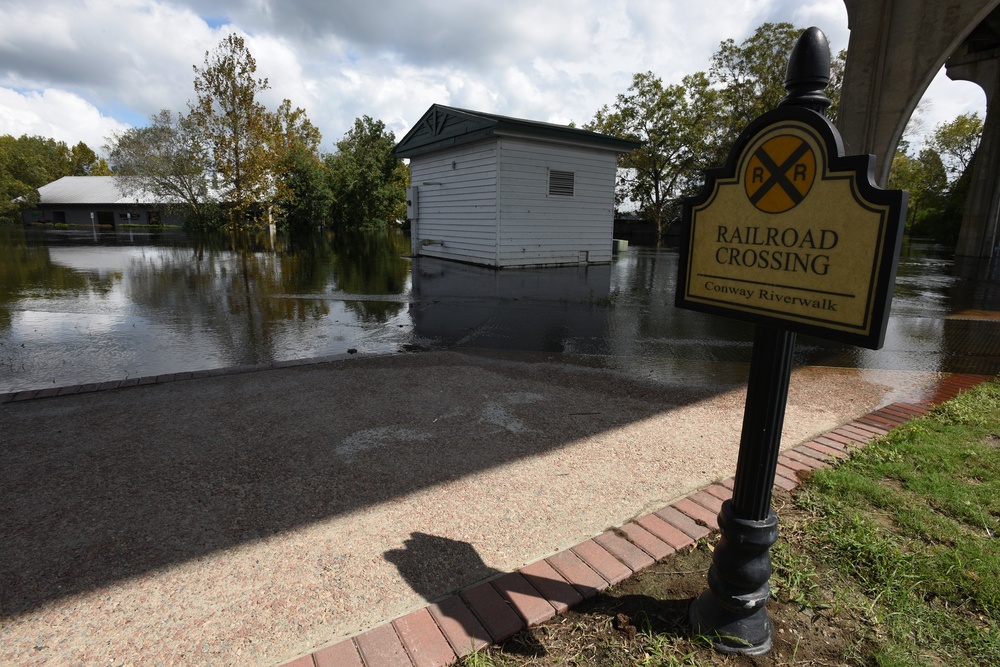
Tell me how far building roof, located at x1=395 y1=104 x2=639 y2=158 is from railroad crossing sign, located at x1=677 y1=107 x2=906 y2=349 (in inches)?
502

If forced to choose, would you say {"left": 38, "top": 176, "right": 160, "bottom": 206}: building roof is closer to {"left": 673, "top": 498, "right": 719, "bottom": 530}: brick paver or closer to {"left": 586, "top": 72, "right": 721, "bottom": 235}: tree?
{"left": 586, "top": 72, "right": 721, "bottom": 235}: tree

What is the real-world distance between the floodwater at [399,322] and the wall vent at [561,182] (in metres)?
2.67

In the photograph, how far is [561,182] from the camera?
15727mm

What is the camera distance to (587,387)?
4965mm

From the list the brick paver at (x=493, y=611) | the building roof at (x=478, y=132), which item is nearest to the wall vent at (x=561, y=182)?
the building roof at (x=478, y=132)

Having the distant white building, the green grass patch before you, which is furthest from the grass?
the distant white building

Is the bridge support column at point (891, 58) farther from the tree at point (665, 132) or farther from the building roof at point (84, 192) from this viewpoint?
the building roof at point (84, 192)

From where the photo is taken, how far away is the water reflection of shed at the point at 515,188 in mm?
14594

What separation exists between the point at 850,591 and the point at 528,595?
1.35 meters

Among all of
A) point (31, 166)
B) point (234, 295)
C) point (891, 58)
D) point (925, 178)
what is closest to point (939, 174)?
point (925, 178)

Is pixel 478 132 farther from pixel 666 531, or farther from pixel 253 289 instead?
pixel 666 531

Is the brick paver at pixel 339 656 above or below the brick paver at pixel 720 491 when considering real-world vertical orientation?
below

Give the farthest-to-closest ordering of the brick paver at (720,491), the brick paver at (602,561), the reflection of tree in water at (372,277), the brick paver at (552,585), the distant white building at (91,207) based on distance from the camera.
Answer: the distant white building at (91,207) → the reflection of tree in water at (372,277) → the brick paver at (720,491) → the brick paver at (602,561) → the brick paver at (552,585)

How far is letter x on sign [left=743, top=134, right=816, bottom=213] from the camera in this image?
157 centimetres
